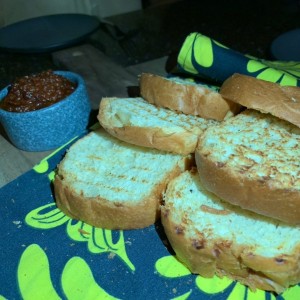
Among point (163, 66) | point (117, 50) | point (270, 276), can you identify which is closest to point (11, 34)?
point (117, 50)

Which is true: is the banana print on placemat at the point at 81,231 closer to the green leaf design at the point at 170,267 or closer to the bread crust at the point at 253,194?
the green leaf design at the point at 170,267

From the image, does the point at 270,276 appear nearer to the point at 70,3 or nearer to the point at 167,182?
the point at 167,182

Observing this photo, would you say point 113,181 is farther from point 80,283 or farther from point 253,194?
point 253,194

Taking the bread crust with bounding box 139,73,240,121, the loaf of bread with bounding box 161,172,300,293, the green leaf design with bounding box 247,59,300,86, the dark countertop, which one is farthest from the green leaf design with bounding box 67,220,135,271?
the dark countertop

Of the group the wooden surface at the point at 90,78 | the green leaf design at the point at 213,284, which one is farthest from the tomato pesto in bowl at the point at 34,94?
the green leaf design at the point at 213,284

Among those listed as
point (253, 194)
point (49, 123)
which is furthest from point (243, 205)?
point (49, 123)

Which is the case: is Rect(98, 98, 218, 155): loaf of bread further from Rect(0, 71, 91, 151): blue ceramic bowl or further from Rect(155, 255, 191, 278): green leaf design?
Rect(155, 255, 191, 278): green leaf design
